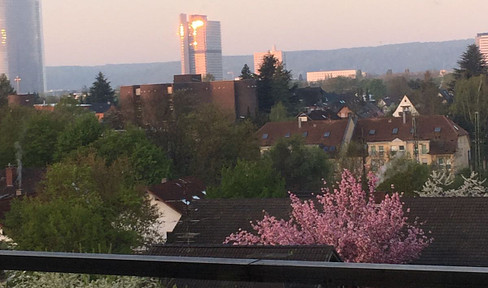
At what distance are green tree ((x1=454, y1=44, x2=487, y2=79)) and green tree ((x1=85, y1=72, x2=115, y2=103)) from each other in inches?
1188

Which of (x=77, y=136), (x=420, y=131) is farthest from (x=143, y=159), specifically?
(x=420, y=131)

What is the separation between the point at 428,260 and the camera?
63.2 feet

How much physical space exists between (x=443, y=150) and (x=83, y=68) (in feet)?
287

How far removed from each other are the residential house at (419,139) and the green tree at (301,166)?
33.6 ft

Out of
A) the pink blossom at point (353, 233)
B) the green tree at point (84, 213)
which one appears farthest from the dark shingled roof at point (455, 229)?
the green tree at point (84, 213)

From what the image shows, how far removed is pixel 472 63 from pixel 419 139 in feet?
76.1

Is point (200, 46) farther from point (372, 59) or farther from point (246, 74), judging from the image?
point (246, 74)

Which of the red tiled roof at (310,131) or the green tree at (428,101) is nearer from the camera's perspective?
the red tiled roof at (310,131)

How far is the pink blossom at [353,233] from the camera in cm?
1922

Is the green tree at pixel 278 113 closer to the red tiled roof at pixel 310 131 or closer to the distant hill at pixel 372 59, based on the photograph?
the red tiled roof at pixel 310 131

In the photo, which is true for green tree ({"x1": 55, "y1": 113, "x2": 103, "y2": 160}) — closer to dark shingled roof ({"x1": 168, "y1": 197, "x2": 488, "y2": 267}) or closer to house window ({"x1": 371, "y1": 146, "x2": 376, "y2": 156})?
dark shingled roof ({"x1": 168, "y1": 197, "x2": 488, "y2": 267})

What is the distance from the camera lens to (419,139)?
58.9 metres

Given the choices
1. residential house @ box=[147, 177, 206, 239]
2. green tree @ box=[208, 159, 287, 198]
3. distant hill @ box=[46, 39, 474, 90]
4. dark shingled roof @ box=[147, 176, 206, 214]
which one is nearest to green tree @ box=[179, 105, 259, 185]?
dark shingled roof @ box=[147, 176, 206, 214]

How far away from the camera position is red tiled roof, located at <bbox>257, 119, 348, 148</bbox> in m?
59.7
